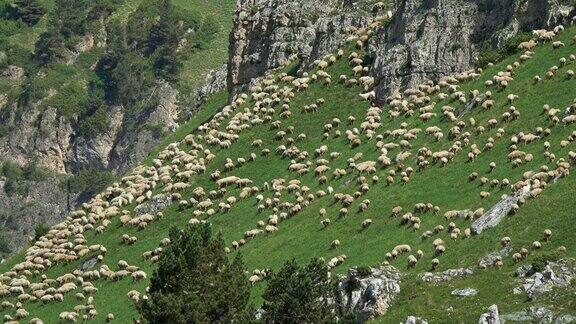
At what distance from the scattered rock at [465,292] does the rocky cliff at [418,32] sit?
135 ft

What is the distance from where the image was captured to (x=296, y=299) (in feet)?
233

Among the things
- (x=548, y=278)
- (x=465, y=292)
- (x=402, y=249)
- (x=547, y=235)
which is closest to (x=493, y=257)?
(x=547, y=235)

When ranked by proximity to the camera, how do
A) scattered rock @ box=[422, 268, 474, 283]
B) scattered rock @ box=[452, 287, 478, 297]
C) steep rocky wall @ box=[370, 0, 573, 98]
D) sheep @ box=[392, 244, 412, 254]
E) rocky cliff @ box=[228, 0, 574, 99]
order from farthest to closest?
1. rocky cliff @ box=[228, 0, 574, 99]
2. steep rocky wall @ box=[370, 0, 573, 98]
3. sheep @ box=[392, 244, 412, 254]
4. scattered rock @ box=[422, 268, 474, 283]
5. scattered rock @ box=[452, 287, 478, 297]

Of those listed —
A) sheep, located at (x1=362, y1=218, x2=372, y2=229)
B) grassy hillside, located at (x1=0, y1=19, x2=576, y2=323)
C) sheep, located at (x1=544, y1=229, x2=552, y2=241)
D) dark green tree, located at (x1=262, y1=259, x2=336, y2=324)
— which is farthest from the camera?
sheep, located at (x1=362, y1=218, x2=372, y2=229)

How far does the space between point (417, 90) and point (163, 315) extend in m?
41.5

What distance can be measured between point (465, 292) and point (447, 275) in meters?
4.07

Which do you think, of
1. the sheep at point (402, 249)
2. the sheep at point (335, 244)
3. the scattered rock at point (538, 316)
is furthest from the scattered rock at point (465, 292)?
the sheep at point (335, 244)

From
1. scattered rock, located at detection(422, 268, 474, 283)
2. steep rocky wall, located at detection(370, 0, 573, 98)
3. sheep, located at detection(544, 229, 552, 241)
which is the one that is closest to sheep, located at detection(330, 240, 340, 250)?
scattered rock, located at detection(422, 268, 474, 283)

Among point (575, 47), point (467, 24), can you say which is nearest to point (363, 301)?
point (575, 47)

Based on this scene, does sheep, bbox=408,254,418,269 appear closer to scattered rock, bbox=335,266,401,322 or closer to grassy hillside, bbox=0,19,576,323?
grassy hillside, bbox=0,19,576,323

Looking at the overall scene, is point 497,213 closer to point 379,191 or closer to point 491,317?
point 379,191

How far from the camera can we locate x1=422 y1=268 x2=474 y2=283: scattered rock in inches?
2963

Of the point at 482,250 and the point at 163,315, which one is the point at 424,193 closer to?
the point at 482,250

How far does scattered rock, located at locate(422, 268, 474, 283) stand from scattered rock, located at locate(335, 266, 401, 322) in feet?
5.99
